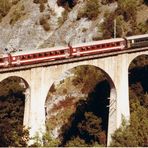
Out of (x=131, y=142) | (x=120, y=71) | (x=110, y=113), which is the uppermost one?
(x=120, y=71)

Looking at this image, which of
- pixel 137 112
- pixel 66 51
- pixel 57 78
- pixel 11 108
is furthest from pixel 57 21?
pixel 57 78

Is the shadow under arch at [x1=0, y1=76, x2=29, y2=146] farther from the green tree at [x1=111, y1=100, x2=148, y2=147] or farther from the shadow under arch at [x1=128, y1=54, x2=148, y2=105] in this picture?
the shadow under arch at [x1=128, y1=54, x2=148, y2=105]

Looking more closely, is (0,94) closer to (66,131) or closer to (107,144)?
(66,131)

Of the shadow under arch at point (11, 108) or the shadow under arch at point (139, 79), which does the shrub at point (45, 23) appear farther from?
the shadow under arch at point (139, 79)

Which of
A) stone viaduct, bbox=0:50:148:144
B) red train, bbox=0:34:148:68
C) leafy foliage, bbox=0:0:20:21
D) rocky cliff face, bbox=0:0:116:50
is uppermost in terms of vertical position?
leafy foliage, bbox=0:0:20:21

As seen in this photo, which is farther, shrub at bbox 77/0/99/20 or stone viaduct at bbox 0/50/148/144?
shrub at bbox 77/0/99/20

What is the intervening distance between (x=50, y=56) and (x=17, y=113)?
1150 centimetres

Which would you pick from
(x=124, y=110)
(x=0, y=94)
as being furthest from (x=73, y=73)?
(x=124, y=110)

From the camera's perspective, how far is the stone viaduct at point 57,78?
5212 centimetres

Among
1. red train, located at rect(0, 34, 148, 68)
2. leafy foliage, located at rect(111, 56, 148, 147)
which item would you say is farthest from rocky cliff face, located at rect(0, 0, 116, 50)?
red train, located at rect(0, 34, 148, 68)

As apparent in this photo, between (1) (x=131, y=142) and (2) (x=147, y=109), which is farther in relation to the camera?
(2) (x=147, y=109)

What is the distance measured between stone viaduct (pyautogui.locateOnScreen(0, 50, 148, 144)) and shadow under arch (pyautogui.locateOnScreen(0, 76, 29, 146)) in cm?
105

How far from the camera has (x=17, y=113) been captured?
6212 cm

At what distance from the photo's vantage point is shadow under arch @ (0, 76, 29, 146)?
177 ft
